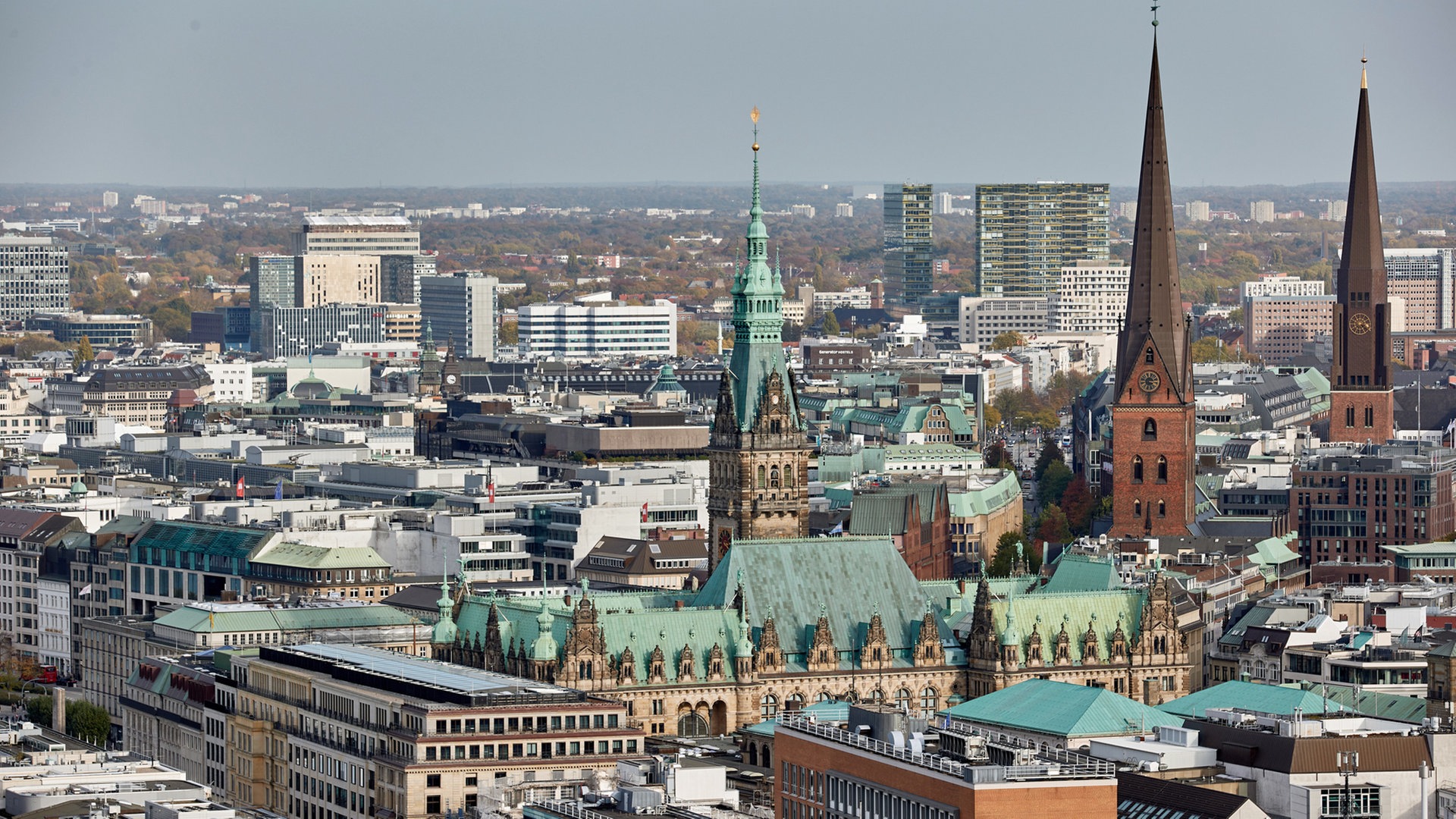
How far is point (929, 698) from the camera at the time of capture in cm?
14038

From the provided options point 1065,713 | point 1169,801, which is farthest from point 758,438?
point 1169,801

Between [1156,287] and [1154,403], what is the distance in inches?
221

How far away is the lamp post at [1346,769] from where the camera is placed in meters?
106

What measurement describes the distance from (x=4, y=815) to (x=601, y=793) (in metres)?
16.6

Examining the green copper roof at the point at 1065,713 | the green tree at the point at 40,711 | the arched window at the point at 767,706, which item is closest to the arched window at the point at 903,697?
the arched window at the point at 767,706

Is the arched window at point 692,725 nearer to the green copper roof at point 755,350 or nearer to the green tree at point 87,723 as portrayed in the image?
the green copper roof at point 755,350

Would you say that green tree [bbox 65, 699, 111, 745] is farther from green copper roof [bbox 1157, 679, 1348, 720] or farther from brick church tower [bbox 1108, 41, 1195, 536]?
brick church tower [bbox 1108, 41, 1195, 536]

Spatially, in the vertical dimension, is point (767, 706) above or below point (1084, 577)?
below

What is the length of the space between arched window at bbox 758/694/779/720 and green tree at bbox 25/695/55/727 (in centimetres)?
3604

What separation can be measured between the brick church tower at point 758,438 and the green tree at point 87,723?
87.3 ft

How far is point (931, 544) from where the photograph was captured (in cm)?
19875

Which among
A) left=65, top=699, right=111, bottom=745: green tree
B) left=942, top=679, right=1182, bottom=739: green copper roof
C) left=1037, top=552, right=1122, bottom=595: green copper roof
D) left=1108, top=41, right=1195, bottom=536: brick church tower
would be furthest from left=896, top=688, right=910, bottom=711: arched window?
left=1108, top=41, right=1195, bottom=536: brick church tower

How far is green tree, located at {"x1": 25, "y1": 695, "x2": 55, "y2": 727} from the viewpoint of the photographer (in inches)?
6358

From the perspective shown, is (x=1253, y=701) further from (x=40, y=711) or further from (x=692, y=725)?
(x=40, y=711)
